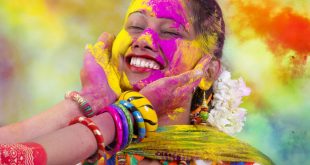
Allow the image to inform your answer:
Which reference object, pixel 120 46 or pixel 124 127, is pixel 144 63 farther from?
pixel 124 127

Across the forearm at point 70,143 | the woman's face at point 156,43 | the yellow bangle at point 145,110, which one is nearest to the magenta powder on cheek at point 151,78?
the woman's face at point 156,43

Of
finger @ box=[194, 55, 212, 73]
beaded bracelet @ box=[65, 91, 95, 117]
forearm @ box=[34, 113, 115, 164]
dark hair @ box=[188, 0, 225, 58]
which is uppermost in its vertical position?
dark hair @ box=[188, 0, 225, 58]

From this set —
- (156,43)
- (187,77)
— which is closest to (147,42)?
(156,43)

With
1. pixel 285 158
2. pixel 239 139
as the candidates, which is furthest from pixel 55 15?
pixel 285 158

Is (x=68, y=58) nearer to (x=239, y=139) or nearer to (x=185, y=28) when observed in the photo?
(x=185, y=28)

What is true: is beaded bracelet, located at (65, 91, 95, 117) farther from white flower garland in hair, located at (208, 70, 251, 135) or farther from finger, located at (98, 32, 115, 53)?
white flower garland in hair, located at (208, 70, 251, 135)

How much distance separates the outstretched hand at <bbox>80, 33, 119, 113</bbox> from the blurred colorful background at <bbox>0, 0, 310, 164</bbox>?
0.40 ft

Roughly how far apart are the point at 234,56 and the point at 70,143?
0.68m

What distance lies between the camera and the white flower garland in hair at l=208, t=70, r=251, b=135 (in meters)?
1.30

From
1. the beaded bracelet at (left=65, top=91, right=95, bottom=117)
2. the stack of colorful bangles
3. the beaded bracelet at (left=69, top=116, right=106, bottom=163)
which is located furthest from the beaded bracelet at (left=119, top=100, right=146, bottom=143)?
the beaded bracelet at (left=65, top=91, right=95, bottom=117)

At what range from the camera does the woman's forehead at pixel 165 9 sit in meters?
1.24

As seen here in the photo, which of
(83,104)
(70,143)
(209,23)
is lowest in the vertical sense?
(70,143)

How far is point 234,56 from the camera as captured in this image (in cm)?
136

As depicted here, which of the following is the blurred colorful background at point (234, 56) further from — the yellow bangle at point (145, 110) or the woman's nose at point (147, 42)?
the yellow bangle at point (145, 110)
